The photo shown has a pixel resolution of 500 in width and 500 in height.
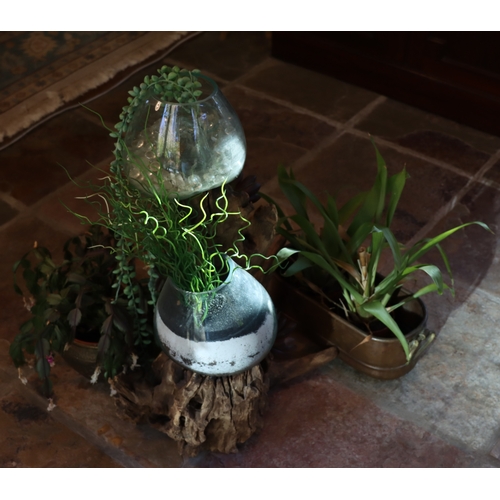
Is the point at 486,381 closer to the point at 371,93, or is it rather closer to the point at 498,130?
the point at 498,130

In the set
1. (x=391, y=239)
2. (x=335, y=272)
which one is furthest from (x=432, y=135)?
(x=391, y=239)

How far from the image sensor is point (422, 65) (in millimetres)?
3006

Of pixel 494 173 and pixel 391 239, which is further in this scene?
pixel 494 173

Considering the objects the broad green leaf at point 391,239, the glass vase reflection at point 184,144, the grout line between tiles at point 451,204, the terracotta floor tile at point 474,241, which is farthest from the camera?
the grout line between tiles at point 451,204

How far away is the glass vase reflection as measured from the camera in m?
1.42

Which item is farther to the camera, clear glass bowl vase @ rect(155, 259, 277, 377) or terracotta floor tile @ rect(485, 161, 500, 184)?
terracotta floor tile @ rect(485, 161, 500, 184)

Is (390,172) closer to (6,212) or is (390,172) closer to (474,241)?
(474,241)

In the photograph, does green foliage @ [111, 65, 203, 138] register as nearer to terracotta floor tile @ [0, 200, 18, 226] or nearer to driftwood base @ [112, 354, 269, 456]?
A: driftwood base @ [112, 354, 269, 456]

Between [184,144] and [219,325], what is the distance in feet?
1.25

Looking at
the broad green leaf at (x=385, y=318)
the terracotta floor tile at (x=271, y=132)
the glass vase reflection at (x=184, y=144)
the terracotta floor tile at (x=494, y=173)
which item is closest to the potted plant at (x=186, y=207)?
the glass vase reflection at (x=184, y=144)

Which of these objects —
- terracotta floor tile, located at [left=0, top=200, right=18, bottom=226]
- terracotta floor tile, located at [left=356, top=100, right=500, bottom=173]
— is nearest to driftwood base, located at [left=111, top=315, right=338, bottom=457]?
terracotta floor tile, located at [left=0, top=200, right=18, bottom=226]

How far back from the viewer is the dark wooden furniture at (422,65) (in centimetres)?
285

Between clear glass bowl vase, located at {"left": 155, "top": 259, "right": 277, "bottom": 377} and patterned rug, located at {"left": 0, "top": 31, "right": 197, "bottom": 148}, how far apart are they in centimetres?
166

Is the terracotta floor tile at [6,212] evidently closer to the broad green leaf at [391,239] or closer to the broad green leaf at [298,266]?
the broad green leaf at [298,266]
